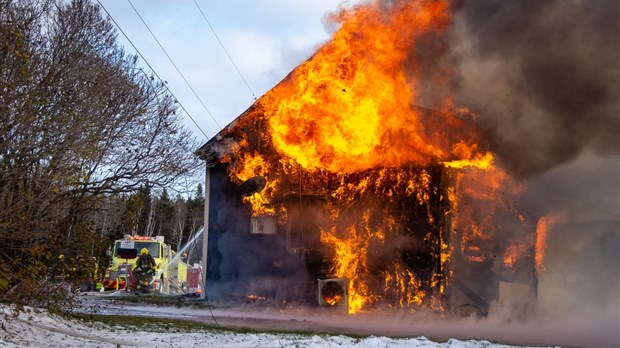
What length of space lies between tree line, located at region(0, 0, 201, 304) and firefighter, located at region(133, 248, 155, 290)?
815cm

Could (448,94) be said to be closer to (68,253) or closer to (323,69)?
(323,69)

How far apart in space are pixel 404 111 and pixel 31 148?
9.89 metres

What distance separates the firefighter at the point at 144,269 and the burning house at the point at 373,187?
3.37 metres

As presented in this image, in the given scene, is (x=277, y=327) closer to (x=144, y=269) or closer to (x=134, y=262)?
(x=144, y=269)

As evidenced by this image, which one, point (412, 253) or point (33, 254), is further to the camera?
point (412, 253)

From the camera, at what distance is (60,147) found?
8.51 meters

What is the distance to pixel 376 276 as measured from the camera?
52.6 ft

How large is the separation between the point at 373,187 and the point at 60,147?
9.58 metres

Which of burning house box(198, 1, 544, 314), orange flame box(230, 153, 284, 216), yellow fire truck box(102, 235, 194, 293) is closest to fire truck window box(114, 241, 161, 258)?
yellow fire truck box(102, 235, 194, 293)

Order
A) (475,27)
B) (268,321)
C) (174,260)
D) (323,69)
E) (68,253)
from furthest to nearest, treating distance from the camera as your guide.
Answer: (174,260) → (323,69) → (475,27) → (268,321) → (68,253)

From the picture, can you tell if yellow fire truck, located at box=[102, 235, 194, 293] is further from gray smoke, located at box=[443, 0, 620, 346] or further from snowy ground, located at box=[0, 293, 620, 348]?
gray smoke, located at box=[443, 0, 620, 346]

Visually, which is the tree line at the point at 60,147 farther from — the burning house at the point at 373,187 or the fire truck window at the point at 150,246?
the fire truck window at the point at 150,246

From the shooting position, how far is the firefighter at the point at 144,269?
755 inches

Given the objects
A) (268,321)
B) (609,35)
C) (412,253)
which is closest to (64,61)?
(268,321)
